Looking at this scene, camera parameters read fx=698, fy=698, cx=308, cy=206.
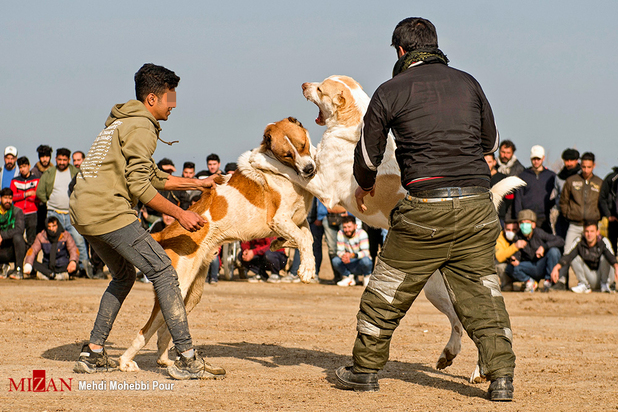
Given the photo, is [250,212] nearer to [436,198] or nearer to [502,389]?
Answer: [436,198]

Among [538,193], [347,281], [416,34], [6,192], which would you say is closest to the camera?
[416,34]

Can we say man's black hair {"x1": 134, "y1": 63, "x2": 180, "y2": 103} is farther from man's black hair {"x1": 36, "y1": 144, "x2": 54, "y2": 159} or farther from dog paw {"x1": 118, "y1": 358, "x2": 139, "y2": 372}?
man's black hair {"x1": 36, "y1": 144, "x2": 54, "y2": 159}

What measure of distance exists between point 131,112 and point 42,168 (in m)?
10.1

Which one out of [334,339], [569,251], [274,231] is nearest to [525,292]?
[569,251]

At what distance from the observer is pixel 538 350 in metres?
7.38

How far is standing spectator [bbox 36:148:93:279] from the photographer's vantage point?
13.9 metres

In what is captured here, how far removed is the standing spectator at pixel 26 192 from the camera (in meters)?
14.2

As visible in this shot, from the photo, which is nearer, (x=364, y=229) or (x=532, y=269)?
(x=532, y=269)

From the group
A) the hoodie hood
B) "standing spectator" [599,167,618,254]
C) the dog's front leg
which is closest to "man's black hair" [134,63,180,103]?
the hoodie hood

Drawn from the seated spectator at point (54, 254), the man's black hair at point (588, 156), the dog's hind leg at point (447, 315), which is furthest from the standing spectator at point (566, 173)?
the seated spectator at point (54, 254)

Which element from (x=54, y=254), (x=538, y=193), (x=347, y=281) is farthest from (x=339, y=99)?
(x=54, y=254)

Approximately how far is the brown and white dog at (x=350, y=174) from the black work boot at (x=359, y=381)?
868mm

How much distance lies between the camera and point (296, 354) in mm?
6938

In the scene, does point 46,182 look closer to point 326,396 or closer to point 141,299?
point 141,299
